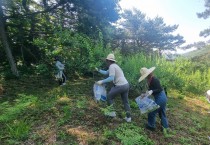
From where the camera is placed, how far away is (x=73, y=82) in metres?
14.7

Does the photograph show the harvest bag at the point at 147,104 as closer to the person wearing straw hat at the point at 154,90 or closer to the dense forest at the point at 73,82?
the person wearing straw hat at the point at 154,90

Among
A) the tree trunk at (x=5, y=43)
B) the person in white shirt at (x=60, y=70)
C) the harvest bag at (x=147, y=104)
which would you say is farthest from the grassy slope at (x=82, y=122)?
the tree trunk at (x=5, y=43)

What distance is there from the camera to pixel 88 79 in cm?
1532

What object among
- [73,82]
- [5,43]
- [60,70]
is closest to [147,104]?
[60,70]

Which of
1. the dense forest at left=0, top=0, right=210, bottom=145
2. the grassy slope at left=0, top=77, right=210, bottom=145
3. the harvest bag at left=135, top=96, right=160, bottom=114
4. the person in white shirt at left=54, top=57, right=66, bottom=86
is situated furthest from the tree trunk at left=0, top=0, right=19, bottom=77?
the harvest bag at left=135, top=96, right=160, bottom=114

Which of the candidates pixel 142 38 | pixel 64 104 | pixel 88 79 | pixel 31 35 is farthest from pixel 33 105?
pixel 142 38

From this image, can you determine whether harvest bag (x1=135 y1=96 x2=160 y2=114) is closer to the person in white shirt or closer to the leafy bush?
the leafy bush

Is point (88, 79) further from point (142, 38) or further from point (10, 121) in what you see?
point (142, 38)

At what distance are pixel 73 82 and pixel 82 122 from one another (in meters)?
6.96

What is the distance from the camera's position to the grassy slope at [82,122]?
6883 millimetres

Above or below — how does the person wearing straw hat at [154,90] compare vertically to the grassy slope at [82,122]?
above

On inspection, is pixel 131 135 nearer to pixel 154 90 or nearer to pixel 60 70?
pixel 154 90

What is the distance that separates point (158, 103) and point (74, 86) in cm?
634

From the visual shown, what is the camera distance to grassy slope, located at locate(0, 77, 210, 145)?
22.6 feet
